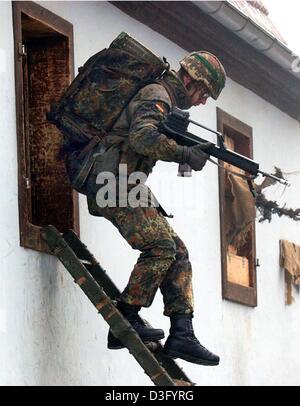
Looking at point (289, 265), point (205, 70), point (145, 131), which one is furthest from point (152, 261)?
point (289, 265)

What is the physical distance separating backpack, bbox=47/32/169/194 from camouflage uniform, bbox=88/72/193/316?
0.26ft

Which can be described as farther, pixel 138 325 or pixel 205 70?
pixel 205 70

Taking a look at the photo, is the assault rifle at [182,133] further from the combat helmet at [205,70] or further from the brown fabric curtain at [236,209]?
the brown fabric curtain at [236,209]

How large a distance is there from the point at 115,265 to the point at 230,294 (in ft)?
7.12

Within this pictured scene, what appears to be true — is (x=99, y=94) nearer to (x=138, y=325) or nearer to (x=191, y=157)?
(x=191, y=157)

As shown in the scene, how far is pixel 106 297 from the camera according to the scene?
11.1 meters

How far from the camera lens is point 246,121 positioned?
49.6 feet

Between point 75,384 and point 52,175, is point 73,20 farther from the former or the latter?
point 75,384

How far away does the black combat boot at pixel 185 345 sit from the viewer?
36.4 feet

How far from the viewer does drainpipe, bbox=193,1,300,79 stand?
1340 centimetres

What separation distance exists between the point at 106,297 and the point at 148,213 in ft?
1.75

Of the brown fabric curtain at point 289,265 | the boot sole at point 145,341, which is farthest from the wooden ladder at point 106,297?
the brown fabric curtain at point 289,265

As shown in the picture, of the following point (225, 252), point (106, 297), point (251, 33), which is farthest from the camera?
point (225, 252)

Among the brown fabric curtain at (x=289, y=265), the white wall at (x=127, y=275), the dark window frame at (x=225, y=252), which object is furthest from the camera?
the brown fabric curtain at (x=289, y=265)
